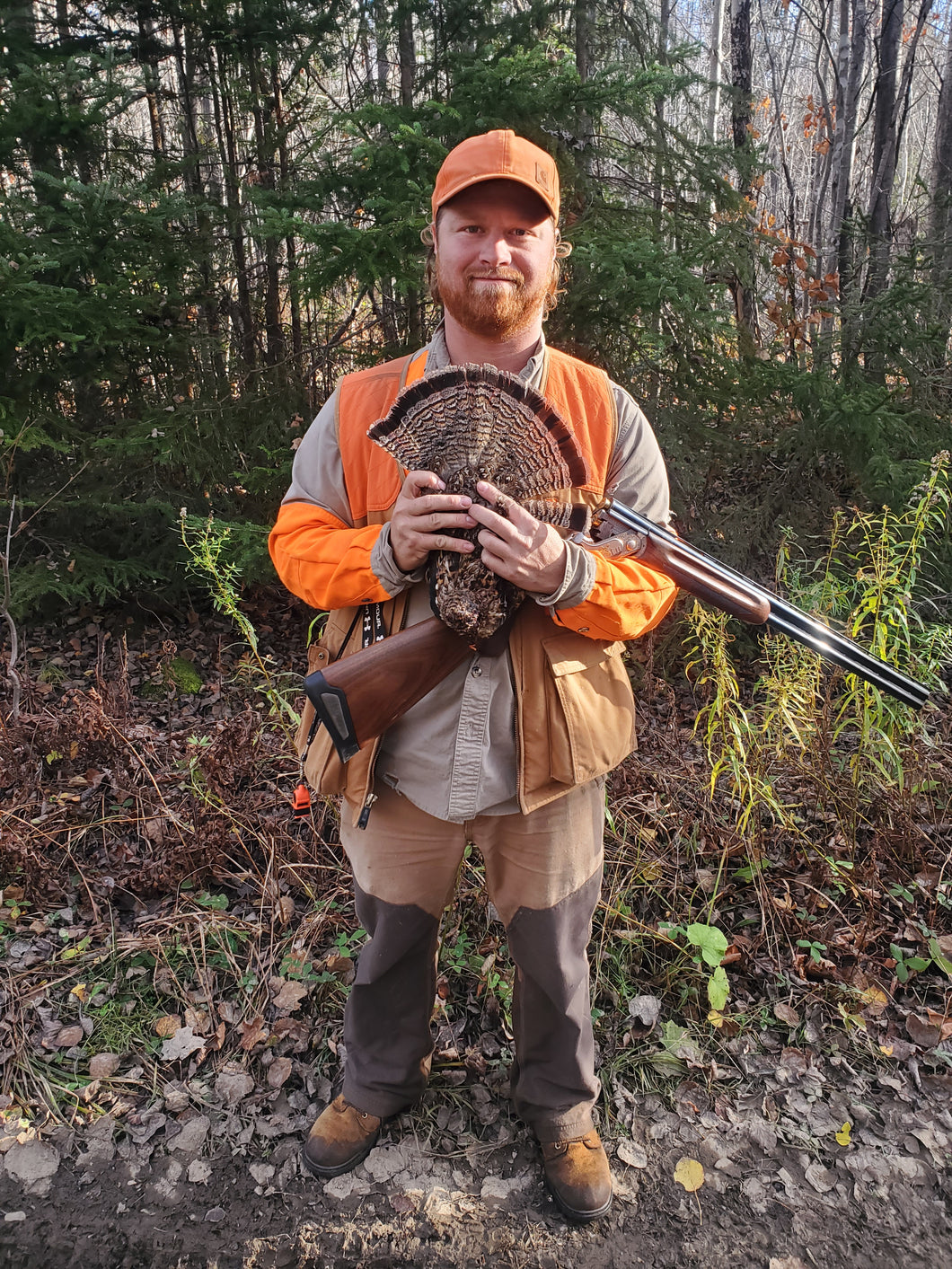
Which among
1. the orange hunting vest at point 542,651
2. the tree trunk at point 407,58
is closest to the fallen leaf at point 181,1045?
the orange hunting vest at point 542,651

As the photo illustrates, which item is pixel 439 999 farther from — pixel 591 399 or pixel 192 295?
pixel 192 295

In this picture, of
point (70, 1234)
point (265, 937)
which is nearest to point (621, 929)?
point (265, 937)

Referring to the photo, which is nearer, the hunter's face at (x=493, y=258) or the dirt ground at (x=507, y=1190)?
the hunter's face at (x=493, y=258)

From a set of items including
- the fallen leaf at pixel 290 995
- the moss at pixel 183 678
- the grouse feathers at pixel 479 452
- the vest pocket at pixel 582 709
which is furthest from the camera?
the moss at pixel 183 678

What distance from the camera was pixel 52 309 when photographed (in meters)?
4.76

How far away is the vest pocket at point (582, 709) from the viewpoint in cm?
228

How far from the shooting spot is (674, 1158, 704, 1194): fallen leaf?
2.71 metres

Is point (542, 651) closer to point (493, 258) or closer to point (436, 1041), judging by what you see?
point (493, 258)

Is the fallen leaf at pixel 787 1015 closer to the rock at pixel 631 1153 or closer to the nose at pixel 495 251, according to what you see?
the rock at pixel 631 1153

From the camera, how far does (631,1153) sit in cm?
283

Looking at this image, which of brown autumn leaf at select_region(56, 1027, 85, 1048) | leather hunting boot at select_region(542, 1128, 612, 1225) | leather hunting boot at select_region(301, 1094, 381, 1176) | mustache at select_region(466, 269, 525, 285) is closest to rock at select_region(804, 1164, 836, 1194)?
leather hunting boot at select_region(542, 1128, 612, 1225)

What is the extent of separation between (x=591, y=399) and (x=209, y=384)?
461 centimetres

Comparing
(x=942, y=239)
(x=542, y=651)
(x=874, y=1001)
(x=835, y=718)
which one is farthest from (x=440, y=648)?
(x=942, y=239)

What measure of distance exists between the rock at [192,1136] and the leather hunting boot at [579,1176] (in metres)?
1.25
